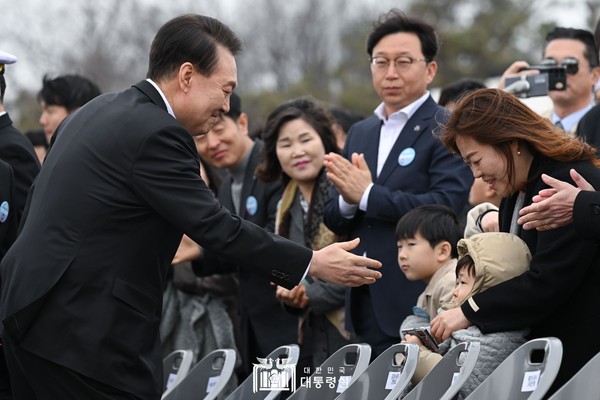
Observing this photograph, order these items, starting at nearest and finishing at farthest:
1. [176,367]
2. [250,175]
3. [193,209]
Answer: [193,209]
[176,367]
[250,175]

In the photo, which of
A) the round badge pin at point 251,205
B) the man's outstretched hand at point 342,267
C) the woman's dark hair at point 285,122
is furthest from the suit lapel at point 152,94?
the round badge pin at point 251,205

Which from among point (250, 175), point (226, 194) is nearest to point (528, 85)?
point (250, 175)

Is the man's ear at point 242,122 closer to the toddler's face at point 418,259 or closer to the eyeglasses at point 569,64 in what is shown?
the eyeglasses at point 569,64

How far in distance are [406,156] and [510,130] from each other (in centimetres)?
164

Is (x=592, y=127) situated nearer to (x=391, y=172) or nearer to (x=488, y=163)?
(x=391, y=172)

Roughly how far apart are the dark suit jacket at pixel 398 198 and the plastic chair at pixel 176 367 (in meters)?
0.94

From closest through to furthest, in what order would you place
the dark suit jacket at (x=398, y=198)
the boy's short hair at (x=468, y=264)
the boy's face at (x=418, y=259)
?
the boy's short hair at (x=468, y=264) < the boy's face at (x=418, y=259) < the dark suit jacket at (x=398, y=198)

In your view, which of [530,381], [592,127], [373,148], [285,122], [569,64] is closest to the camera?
[530,381]

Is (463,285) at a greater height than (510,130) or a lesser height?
lesser

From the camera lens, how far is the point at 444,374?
3.97 meters

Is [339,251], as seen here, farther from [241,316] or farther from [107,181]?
[241,316]

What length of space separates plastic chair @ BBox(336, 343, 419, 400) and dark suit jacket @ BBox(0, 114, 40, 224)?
6.23ft

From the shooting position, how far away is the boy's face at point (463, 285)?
14.2ft

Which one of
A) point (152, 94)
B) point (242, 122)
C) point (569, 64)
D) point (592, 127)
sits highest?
point (152, 94)
